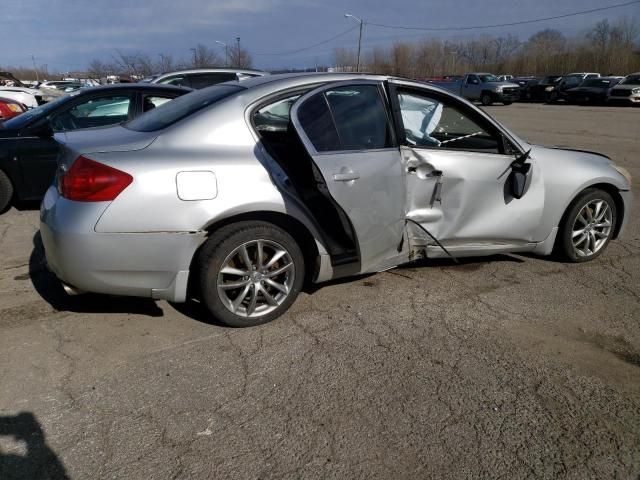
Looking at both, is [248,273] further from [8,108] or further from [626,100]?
[626,100]

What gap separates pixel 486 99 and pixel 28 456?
1335 inches

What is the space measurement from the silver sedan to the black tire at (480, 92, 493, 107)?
29911mm

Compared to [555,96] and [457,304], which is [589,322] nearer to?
[457,304]

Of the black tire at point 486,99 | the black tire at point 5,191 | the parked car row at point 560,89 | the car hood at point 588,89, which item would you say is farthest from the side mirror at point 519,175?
the car hood at point 588,89

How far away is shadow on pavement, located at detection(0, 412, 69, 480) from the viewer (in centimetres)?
219

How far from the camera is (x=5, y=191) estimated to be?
6.12 m

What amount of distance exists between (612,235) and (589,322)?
165 centimetres

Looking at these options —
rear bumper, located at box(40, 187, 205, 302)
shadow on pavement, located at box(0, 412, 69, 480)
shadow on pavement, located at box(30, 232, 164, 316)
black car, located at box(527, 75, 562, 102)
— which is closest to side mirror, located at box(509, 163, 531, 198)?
rear bumper, located at box(40, 187, 205, 302)

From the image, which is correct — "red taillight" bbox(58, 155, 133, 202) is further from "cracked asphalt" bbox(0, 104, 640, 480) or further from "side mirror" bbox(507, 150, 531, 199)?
"side mirror" bbox(507, 150, 531, 199)

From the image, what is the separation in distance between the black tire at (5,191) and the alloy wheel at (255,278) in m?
4.24

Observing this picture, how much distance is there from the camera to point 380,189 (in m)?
3.65

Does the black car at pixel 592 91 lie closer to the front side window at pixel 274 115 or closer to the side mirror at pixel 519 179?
the side mirror at pixel 519 179

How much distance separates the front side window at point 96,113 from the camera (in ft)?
20.6

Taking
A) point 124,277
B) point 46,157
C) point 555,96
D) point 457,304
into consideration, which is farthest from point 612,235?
point 555,96
